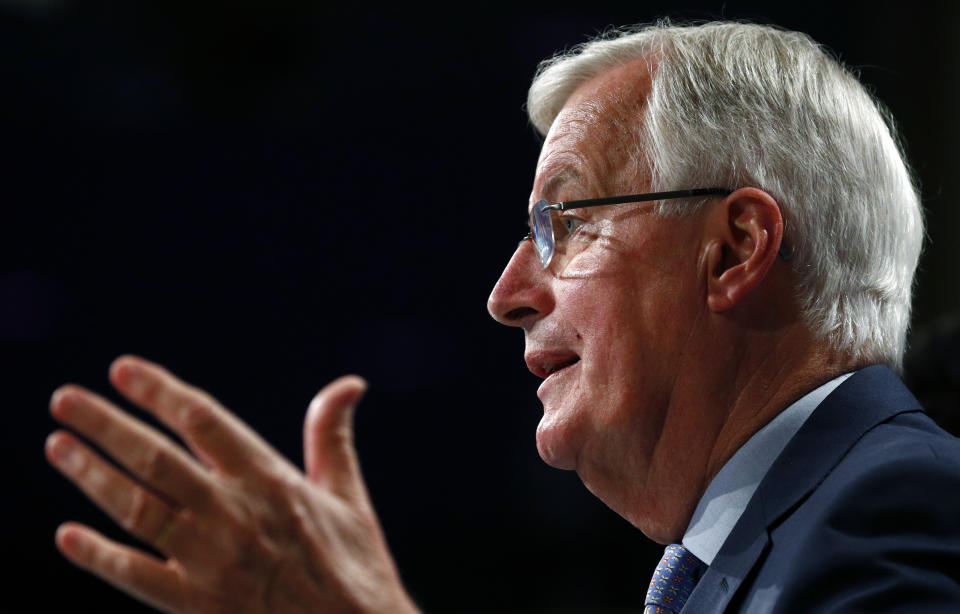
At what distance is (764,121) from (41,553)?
12.6ft

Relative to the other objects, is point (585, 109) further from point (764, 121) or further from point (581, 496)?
point (581, 496)

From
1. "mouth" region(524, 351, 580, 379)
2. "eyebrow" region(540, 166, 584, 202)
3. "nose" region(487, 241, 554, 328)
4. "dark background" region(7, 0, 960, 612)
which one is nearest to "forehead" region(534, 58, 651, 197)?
"eyebrow" region(540, 166, 584, 202)

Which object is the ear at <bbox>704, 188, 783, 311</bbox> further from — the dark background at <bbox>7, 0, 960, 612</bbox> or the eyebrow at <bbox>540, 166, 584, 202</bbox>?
the dark background at <bbox>7, 0, 960, 612</bbox>

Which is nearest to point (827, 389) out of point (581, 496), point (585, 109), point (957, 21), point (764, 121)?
point (764, 121)

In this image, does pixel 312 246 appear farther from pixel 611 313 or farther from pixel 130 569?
pixel 130 569

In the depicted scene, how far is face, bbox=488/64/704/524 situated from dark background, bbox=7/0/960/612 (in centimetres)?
281

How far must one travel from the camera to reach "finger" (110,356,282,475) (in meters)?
1.02

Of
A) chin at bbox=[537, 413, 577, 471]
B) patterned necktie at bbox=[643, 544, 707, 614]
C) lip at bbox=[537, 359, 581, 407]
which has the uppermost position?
lip at bbox=[537, 359, 581, 407]

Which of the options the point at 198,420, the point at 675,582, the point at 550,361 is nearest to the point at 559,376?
the point at 550,361

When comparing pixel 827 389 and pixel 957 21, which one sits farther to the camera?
pixel 957 21

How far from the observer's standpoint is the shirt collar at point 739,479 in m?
1.38

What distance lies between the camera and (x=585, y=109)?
5.52ft

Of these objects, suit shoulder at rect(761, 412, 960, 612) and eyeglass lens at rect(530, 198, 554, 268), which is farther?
eyeglass lens at rect(530, 198, 554, 268)

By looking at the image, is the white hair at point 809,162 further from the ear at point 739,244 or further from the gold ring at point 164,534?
the gold ring at point 164,534
